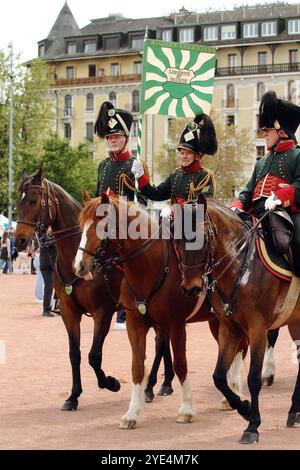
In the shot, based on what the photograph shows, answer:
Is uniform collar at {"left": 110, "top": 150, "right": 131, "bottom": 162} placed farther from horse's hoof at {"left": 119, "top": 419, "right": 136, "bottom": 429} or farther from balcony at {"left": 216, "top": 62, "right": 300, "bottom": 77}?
balcony at {"left": 216, "top": 62, "right": 300, "bottom": 77}

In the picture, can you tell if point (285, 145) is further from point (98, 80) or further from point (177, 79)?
point (98, 80)

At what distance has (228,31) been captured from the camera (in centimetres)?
8962

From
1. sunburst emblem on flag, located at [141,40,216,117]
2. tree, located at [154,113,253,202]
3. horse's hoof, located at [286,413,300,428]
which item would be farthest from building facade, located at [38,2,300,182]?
horse's hoof, located at [286,413,300,428]

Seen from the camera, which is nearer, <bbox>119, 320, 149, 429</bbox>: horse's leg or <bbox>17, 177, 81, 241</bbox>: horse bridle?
<bbox>119, 320, 149, 429</bbox>: horse's leg

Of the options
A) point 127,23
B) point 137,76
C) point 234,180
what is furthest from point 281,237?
point 127,23

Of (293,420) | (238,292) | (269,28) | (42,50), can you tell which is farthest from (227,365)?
(42,50)

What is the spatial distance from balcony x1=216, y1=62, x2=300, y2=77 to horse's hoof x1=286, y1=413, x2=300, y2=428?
77923mm

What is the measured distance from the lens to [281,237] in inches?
389

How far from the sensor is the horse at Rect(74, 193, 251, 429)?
33.3 ft

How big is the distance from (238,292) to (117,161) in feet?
10.2

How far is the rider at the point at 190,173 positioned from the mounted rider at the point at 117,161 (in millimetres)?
311

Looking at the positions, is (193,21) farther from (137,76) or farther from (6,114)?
Result: (6,114)

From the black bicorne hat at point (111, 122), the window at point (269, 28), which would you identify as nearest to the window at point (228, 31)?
the window at point (269, 28)

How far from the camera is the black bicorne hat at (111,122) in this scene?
1221cm
